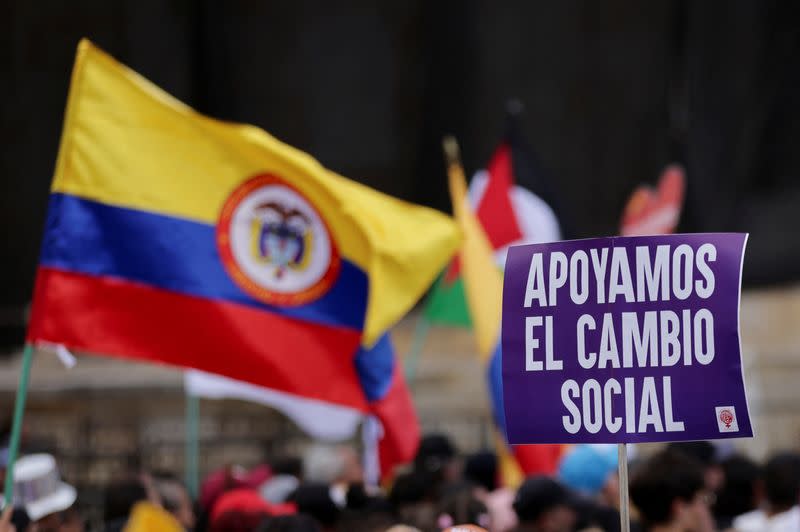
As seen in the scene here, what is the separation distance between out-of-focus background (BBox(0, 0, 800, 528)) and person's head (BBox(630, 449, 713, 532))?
8216 mm

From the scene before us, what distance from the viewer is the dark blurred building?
14672mm

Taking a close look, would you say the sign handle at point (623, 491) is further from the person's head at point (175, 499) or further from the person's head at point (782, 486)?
the person's head at point (175, 499)

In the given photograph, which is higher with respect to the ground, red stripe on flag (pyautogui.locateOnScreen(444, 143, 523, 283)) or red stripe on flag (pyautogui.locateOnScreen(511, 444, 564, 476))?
red stripe on flag (pyautogui.locateOnScreen(444, 143, 523, 283))

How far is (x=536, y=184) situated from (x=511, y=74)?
4782mm

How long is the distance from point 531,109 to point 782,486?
8.77m

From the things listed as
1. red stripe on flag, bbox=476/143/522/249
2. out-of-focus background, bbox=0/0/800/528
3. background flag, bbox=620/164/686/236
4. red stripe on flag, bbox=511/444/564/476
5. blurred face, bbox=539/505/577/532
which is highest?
out-of-focus background, bbox=0/0/800/528

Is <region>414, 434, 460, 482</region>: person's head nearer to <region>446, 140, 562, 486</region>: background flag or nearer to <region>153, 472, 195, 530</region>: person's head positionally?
<region>446, 140, 562, 486</region>: background flag

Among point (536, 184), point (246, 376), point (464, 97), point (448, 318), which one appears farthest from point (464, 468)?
point (464, 97)

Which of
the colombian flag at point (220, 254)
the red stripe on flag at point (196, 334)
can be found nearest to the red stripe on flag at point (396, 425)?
the colombian flag at point (220, 254)

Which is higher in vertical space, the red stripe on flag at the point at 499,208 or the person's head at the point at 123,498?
the red stripe on flag at the point at 499,208

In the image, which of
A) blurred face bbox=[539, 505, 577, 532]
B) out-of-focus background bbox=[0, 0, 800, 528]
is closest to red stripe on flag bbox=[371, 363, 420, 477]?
blurred face bbox=[539, 505, 577, 532]

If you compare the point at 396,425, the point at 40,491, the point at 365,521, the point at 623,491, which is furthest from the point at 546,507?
the point at 623,491

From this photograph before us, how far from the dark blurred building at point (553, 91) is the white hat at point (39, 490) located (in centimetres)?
779

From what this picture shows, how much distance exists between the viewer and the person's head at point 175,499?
7.08 meters
